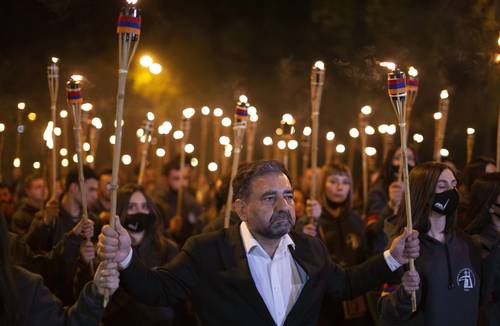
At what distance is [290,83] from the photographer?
1436 cm

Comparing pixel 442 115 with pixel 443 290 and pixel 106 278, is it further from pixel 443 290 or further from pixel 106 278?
pixel 106 278

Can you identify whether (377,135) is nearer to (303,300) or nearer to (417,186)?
(417,186)

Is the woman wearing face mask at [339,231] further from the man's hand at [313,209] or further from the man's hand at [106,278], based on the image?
the man's hand at [106,278]

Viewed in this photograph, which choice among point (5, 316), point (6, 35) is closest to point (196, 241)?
point (5, 316)

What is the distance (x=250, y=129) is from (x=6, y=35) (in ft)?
16.8

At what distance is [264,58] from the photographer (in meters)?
17.1

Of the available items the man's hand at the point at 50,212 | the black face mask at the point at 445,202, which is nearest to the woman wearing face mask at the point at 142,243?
the man's hand at the point at 50,212

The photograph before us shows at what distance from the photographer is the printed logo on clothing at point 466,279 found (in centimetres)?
512

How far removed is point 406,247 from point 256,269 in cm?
98

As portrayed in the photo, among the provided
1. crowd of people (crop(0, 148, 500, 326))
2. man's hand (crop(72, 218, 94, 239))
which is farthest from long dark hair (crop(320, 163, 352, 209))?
man's hand (crop(72, 218, 94, 239))

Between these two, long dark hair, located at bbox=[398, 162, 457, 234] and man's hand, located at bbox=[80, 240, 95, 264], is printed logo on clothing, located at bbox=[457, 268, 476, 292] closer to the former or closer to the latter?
long dark hair, located at bbox=[398, 162, 457, 234]

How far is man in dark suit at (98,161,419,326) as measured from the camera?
174 inches

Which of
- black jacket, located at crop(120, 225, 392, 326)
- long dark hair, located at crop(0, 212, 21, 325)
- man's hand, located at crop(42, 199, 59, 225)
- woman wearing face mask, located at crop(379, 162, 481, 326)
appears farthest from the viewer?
man's hand, located at crop(42, 199, 59, 225)

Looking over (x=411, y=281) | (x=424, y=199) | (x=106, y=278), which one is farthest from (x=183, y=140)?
(x=106, y=278)
